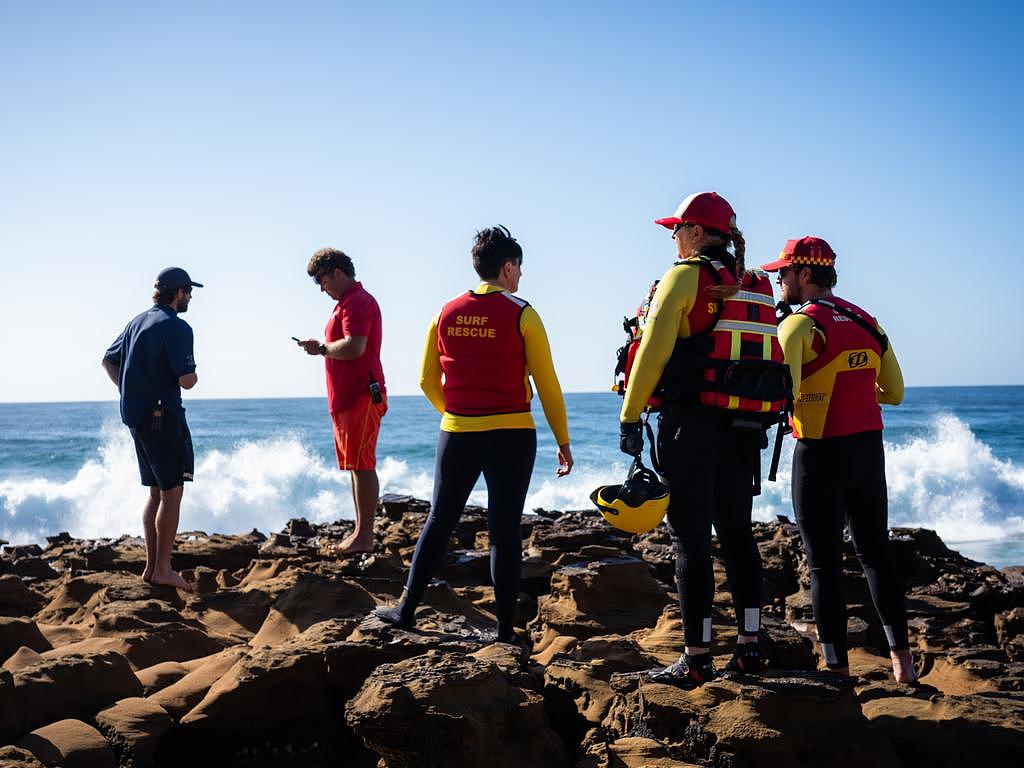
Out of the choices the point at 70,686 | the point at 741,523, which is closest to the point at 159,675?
the point at 70,686

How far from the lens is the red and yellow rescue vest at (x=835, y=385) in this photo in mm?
3975

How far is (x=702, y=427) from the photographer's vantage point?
137 inches

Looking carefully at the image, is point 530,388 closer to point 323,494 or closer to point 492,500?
point 492,500

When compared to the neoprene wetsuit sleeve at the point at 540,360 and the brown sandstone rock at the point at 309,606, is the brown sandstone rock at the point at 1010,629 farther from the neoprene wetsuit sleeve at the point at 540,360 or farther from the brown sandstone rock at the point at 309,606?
the brown sandstone rock at the point at 309,606

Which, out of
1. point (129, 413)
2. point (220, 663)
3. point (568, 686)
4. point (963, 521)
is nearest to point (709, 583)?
point (568, 686)

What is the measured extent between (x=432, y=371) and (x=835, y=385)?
178 centimetres

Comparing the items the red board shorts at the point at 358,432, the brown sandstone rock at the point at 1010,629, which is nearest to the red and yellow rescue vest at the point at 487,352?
the red board shorts at the point at 358,432

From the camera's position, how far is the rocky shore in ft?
10.4

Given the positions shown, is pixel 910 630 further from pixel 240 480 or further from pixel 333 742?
pixel 240 480

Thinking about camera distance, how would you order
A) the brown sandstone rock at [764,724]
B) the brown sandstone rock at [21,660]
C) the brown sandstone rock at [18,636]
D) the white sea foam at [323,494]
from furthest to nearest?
the white sea foam at [323,494] < the brown sandstone rock at [18,636] < the brown sandstone rock at [21,660] < the brown sandstone rock at [764,724]

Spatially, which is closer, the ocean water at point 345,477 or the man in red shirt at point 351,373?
the man in red shirt at point 351,373

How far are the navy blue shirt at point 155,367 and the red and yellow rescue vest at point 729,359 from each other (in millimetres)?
3423

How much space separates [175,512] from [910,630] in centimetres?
465

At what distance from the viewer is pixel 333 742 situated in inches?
153
